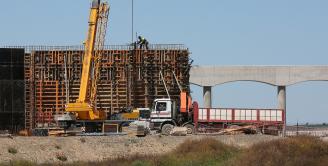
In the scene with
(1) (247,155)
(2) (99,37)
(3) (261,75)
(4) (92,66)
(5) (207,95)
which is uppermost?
(2) (99,37)

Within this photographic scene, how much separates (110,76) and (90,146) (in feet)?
66.4

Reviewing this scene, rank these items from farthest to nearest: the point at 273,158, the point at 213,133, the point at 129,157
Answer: the point at 213,133 → the point at 129,157 → the point at 273,158

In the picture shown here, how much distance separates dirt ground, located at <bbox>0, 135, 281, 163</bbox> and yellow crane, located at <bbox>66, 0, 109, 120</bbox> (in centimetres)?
676

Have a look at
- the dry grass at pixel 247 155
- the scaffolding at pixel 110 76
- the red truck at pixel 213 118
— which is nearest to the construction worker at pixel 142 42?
the scaffolding at pixel 110 76

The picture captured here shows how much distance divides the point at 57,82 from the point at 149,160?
29543mm

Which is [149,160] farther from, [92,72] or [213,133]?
[92,72]

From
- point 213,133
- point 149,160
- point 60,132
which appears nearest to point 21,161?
point 149,160

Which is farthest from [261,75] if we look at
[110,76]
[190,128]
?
[190,128]

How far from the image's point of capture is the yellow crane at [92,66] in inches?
2121

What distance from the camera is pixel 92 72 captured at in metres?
56.7

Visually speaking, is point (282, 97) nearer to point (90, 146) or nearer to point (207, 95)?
point (207, 95)

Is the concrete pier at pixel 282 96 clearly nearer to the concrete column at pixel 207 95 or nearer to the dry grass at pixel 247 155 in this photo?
the concrete column at pixel 207 95

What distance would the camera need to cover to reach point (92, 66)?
56.9 meters

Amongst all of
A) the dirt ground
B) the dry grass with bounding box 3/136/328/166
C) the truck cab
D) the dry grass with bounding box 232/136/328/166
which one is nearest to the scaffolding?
the truck cab
